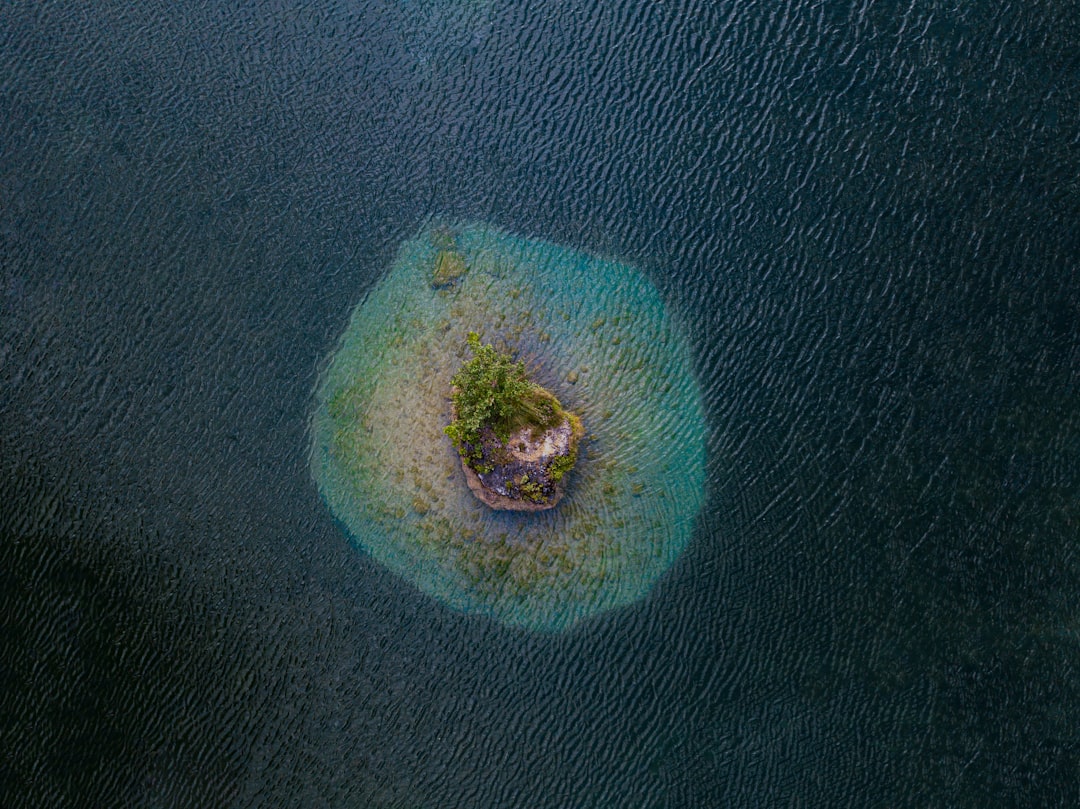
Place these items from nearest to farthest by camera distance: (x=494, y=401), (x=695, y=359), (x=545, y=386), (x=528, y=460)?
(x=494, y=401) → (x=528, y=460) → (x=545, y=386) → (x=695, y=359)

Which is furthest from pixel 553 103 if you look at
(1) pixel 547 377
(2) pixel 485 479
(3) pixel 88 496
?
(3) pixel 88 496

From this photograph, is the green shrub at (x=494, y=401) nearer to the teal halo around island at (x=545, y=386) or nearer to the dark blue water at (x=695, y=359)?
the teal halo around island at (x=545, y=386)

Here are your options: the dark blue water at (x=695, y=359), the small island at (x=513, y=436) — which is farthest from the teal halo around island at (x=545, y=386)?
the dark blue water at (x=695, y=359)

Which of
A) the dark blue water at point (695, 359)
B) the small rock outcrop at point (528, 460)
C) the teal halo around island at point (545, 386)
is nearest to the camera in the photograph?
the small rock outcrop at point (528, 460)

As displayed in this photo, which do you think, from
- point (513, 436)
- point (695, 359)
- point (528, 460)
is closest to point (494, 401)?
point (513, 436)

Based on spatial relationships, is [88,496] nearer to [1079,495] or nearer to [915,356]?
[915,356]

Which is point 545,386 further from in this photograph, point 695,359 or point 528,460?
point 695,359
